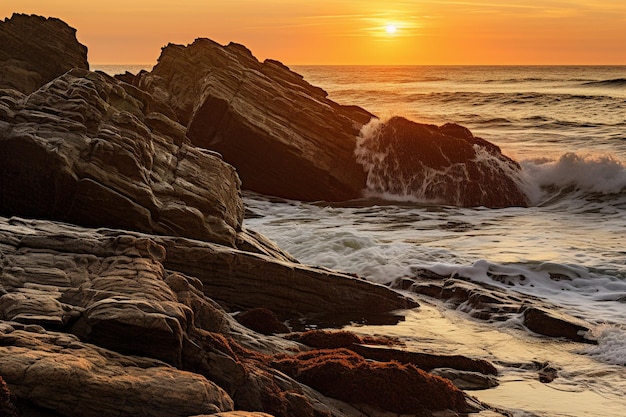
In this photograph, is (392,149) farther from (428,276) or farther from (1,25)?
(1,25)

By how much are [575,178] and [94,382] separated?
30.6 metres

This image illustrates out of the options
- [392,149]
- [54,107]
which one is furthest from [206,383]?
[392,149]

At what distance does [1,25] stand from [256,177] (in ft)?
53.6

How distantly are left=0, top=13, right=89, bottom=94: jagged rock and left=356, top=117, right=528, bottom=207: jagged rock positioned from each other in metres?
15.0

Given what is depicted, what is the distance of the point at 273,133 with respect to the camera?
30.1m

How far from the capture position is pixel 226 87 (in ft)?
103

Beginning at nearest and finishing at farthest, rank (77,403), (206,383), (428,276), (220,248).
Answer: (77,403), (206,383), (220,248), (428,276)

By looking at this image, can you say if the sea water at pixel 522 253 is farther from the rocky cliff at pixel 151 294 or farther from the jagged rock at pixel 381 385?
the jagged rock at pixel 381 385

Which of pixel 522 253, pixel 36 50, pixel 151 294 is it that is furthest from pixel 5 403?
pixel 36 50

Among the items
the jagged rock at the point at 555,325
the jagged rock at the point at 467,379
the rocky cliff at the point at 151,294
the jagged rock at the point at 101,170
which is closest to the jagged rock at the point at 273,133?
the rocky cliff at the point at 151,294

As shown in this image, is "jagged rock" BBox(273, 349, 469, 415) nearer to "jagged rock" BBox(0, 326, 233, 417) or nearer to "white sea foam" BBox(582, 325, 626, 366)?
"jagged rock" BBox(0, 326, 233, 417)

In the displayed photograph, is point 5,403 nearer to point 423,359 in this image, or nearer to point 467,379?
point 423,359

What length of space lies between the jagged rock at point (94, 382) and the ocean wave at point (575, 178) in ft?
89.0

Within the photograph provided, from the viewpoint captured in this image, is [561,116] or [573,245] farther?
[561,116]
